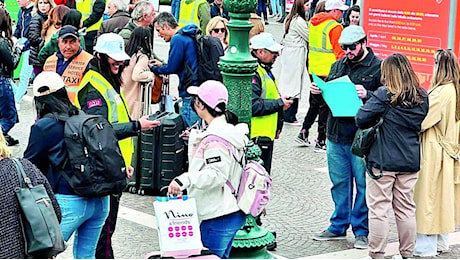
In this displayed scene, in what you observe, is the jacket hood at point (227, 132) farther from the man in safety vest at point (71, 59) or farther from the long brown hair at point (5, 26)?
the long brown hair at point (5, 26)

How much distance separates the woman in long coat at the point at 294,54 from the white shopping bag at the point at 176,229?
7872 millimetres

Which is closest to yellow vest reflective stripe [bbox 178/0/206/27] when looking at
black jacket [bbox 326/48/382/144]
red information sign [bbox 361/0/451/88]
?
red information sign [bbox 361/0/451/88]

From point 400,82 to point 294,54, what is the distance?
6428mm

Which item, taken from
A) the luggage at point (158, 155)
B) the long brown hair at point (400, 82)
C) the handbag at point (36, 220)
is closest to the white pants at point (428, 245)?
the long brown hair at point (400, 82)

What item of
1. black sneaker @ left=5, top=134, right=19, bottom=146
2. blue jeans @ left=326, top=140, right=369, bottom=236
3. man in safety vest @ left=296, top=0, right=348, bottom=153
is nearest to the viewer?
blue jeans @ left=326, top=140, right=369, bottom=236

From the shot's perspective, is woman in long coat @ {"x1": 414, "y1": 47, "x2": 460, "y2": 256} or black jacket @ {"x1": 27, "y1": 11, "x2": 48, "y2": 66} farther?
black jacket @ {"x1": 27, "y1": 11, "x2": 48, "y2": 66}

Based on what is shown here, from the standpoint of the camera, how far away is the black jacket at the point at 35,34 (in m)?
12.8

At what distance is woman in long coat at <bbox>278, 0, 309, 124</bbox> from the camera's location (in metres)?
13.7

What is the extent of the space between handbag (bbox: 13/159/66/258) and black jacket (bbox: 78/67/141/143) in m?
1.98

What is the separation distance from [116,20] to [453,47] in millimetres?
4831

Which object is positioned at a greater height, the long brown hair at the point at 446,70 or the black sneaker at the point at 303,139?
the long brown hair at the point at 446,70

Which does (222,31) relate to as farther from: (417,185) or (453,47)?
(417,185)

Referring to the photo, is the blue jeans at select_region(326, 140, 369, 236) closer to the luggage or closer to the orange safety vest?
the luggage

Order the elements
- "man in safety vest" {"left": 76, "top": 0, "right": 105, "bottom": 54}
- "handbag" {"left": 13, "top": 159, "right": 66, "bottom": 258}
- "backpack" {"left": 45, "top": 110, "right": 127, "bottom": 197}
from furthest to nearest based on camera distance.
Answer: "man in safety vest" {"left": 76, "top": 0, "right": 105, "bottom": 54}, "backpack" {"left": 45, "top": 110, "right": 127, "bottom": 197}, "handbag" {"left": 13, "top": 159, "right": 66, "bottom": 258}
